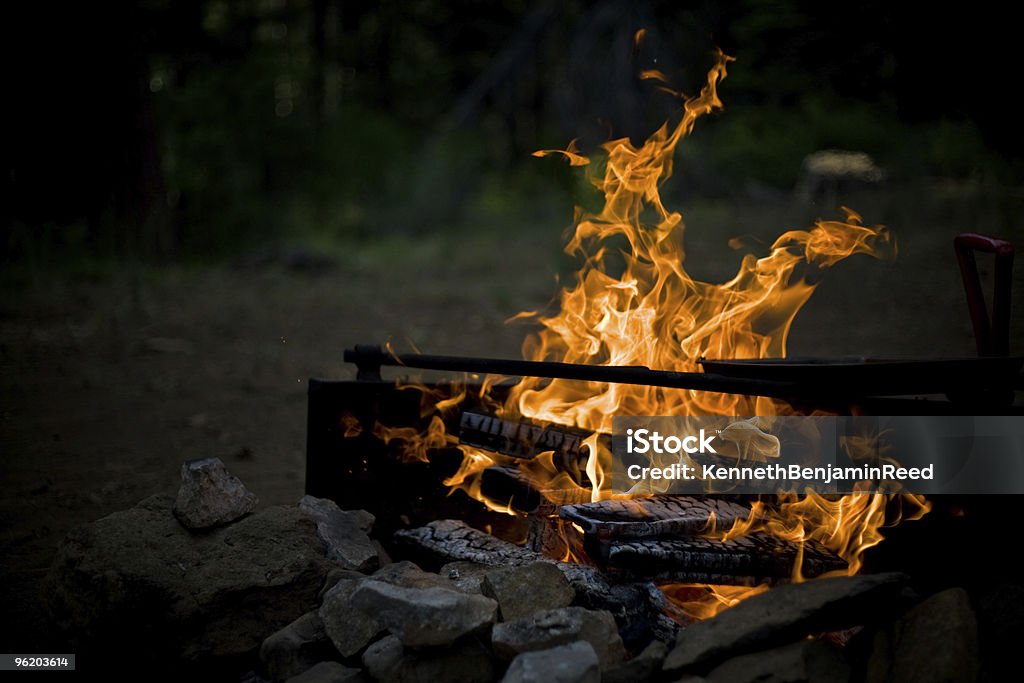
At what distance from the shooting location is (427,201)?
14117 mm

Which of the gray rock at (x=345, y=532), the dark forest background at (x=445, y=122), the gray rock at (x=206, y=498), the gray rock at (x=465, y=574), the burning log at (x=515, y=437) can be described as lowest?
the gray rock at (x=465, y=574)

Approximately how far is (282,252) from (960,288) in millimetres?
7650

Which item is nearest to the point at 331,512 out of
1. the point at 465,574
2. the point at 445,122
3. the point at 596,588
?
the point at 465,574

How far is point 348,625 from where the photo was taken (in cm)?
251

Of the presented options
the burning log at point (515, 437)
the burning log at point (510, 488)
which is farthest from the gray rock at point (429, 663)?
the burning log at point (515, 437)

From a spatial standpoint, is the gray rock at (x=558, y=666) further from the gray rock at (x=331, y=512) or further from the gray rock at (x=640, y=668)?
the gray rock at (x=331, y=512)

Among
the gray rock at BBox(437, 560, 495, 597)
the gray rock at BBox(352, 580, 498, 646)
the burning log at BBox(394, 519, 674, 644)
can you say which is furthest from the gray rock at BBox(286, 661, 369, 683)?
the burning log at BBox(394, 519, 674, 644)

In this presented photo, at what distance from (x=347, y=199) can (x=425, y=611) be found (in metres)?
13.1

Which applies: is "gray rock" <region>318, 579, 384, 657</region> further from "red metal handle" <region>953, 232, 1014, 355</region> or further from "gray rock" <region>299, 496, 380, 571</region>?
"red metal handle" <region>953, 232, 1014, 355</region>

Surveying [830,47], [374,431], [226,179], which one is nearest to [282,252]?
[226,179]

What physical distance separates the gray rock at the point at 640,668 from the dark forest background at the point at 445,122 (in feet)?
18.7

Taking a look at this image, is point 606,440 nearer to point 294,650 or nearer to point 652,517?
point 652,517

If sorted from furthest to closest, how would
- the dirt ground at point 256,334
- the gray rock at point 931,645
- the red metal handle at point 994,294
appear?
1. the dirt ground at point 256,334
2. the red metal handle at point 994,294
3. the gray rock at point 931,645

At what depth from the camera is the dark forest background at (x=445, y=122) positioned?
26.4 ft
